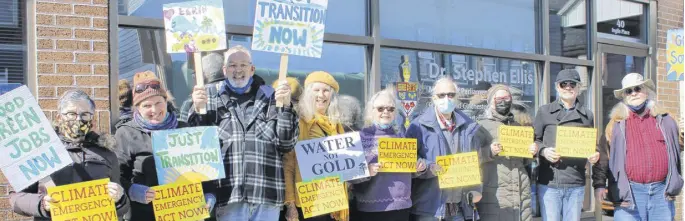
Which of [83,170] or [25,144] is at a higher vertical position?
[25,144]

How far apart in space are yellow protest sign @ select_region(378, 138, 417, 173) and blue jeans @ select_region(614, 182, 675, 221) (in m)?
1.96

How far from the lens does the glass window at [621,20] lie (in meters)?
8.08

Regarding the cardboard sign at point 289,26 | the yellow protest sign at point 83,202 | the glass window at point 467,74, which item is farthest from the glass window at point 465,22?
the yellow protest sign at point 83,202

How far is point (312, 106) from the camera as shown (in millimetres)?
4391

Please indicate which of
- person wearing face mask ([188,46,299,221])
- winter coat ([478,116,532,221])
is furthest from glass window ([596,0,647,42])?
person wearing face mask ([188,46,299,221])

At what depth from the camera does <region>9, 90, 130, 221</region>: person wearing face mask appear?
3.47 meters

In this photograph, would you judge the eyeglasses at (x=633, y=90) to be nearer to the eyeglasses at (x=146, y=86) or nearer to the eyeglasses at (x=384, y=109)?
the eyeglasses at (x=384, y=109)

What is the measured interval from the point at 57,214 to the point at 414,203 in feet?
7.69

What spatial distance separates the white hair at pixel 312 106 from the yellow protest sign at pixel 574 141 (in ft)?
5.88

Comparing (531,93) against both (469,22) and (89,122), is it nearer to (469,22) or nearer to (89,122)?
(469,22)

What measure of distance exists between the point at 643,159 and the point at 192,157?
3390mm

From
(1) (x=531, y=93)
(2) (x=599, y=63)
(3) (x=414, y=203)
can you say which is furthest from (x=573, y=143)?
(2) (x=599, y=63)

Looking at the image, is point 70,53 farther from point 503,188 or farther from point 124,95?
point 503,188

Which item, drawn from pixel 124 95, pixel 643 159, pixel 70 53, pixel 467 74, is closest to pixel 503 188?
pixel 643 159
